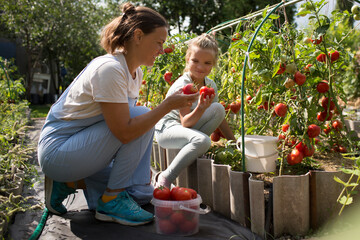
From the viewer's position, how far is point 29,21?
1118 cm

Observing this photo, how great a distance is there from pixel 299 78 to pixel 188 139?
66 cm

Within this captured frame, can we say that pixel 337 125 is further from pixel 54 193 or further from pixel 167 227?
pixel 54 193

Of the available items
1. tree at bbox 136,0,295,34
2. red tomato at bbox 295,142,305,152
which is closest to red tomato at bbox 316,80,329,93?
red tomato at bbox 295,142,305,152

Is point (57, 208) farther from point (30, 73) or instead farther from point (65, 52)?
point (65, 52)

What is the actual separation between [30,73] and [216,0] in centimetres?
892

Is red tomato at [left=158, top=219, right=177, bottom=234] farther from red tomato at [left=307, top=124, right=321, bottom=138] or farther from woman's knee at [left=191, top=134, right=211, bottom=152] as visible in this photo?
red tomato at [left=307, top=124, right=321, bottom=138]

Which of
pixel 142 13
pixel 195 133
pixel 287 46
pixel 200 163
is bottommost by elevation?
pixel 200 163

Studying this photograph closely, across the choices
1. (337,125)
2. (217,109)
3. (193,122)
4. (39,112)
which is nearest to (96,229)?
(193,122)

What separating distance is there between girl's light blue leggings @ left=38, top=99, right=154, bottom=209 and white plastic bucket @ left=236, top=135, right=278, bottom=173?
20.7 inches

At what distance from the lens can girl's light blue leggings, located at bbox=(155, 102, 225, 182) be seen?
6.21 ft

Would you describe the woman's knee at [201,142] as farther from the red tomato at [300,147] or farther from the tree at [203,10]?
the tree at [203,10]

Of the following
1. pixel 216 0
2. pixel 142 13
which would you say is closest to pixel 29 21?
pixel 216 0

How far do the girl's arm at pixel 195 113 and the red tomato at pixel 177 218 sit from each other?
0.59 meters

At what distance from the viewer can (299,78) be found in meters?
1.75
